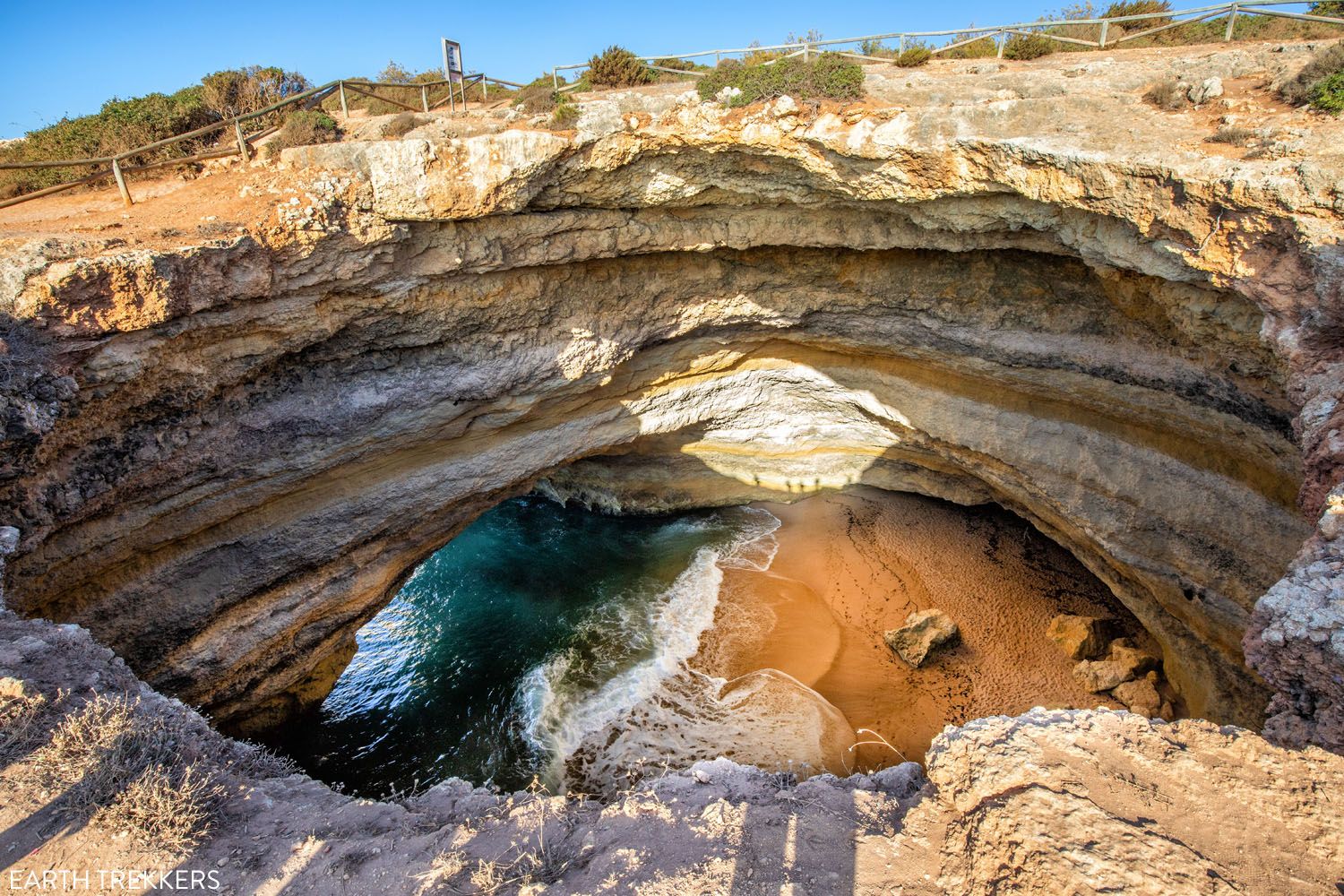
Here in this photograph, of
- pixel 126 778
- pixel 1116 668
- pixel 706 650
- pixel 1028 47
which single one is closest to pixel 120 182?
pixel 126 778

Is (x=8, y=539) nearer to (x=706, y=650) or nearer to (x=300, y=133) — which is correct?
(x=300, y=133)

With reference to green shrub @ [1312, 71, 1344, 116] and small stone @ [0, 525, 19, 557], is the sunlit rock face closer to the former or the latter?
small stone @ [0, 525, 19, 557]

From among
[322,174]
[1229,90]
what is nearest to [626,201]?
[322,174]

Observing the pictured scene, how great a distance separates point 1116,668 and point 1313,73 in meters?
8.55

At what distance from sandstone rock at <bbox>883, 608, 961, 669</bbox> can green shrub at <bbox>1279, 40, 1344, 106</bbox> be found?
869cm

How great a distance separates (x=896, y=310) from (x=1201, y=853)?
344 inches

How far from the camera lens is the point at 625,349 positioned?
11.3 metres

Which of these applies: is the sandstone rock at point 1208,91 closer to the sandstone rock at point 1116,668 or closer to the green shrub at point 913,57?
the green shrub at point 913,57

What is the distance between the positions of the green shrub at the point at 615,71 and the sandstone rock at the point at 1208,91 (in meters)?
8.38

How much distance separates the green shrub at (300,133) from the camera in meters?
8.95

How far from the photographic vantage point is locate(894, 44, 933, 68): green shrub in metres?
10.3

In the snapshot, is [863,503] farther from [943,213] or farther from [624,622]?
[943,213]

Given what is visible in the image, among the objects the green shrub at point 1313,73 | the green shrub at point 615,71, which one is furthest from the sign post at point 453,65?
the green shrub at point 1313,73

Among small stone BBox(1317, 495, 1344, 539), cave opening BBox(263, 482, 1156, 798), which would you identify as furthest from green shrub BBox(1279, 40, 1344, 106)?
cave opening BBox(263, 482, 1156, 798)
